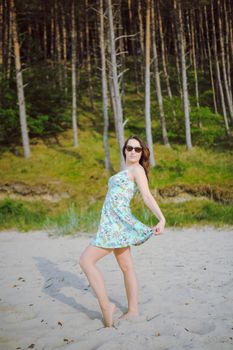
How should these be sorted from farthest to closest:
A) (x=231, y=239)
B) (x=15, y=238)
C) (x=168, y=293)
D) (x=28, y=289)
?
(x=15, y=238) < (x=231, y=239) < (x=28, y=289) < (x=168, y=293)

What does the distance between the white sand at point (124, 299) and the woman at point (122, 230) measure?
1.14 feet

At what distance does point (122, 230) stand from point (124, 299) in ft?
4.77

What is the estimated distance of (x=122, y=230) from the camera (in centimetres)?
353

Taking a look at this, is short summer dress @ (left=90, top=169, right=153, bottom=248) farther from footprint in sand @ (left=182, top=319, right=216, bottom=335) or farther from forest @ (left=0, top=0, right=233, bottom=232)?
forest @ (left=0, top=0, right=233, bottom=232)

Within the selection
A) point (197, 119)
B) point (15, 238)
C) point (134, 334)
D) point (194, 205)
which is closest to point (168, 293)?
point (134, 334)

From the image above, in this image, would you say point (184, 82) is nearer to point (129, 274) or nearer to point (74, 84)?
point (74, 84)

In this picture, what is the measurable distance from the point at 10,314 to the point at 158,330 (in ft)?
6.11

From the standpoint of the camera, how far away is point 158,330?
10.9 ft

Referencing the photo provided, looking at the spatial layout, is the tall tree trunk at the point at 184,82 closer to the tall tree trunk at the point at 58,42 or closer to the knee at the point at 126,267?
the tall tree trunk at the point at 58,42

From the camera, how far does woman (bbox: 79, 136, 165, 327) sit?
3.45m

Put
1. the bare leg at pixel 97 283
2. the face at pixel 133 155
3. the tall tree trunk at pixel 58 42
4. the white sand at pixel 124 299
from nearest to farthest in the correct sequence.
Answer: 1. the white sand at pixel 124 299
2. the bare leg at pixel 97 283
3. the face at pixel 133 155
4. the tall tree trunk at pixel 58 42

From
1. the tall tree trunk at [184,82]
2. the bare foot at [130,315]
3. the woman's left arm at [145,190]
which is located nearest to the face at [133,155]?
the woman's left arm at [145,190]

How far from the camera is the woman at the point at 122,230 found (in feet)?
11.3

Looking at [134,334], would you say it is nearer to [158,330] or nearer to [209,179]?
[158,330]
